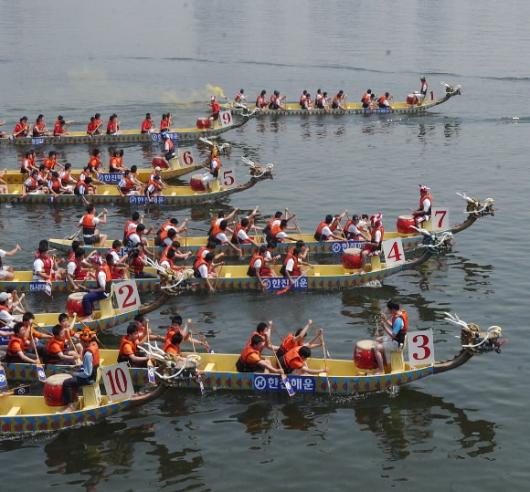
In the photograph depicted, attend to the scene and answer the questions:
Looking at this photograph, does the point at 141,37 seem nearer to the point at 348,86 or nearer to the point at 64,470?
the point at 348,86

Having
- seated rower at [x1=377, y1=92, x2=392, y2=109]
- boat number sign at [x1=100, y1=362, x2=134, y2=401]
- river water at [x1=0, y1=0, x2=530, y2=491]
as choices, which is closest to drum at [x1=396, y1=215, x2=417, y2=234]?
river water at [x1=0, y1=0, x2=530, y2=491]

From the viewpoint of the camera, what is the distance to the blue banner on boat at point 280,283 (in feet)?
100

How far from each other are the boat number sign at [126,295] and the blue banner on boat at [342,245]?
10.2 meters

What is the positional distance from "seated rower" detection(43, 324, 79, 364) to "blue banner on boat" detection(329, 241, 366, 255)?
1397 centimetres

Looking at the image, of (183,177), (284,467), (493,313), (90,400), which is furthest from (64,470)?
(183,177)

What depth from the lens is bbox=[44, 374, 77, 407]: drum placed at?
70.4ft

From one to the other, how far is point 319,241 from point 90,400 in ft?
49.9

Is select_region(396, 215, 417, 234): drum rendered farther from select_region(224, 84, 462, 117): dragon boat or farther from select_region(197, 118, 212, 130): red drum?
select_region(224, 84, 462, 117): dragon boat

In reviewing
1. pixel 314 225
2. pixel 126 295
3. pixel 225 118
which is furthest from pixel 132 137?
pixel 126 295

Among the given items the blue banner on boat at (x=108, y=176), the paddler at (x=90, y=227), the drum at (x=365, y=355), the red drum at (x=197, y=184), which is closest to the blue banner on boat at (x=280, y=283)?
the drum at (x=365, y=355)

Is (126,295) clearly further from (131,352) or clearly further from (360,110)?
(360,110)

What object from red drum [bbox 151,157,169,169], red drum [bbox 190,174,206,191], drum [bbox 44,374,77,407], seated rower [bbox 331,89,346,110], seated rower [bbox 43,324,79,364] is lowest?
drum [bbox 44,374,77,407]

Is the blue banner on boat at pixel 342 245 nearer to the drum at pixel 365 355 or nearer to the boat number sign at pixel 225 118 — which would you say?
the drum at pixel 365 355

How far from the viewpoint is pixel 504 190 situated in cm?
4562
